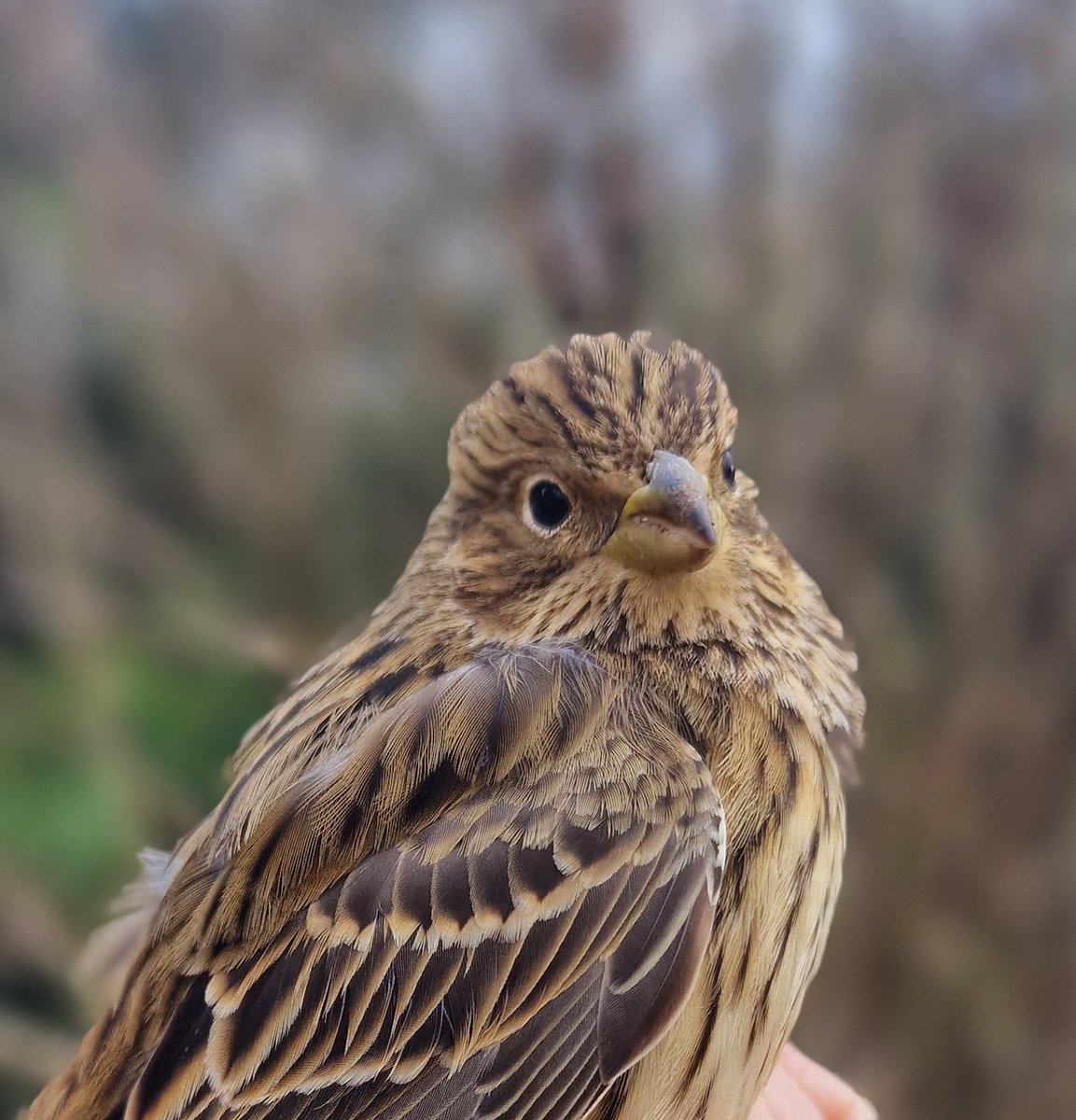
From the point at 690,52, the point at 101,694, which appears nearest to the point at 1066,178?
the point at 690,52

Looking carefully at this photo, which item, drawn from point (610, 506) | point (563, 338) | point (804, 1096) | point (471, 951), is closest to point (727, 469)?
point (610, 506)

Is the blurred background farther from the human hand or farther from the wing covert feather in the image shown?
the wing covert feather

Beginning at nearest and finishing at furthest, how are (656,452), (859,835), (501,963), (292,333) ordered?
1. (501,963)
2. (656,452)
3. (859,835)
4. (292,333)

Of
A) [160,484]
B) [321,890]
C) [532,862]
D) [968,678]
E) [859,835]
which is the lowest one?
[321,890]

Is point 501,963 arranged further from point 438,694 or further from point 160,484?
point 160,484

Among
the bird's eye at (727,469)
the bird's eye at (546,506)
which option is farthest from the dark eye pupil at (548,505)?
the bird's eye at (727,469)

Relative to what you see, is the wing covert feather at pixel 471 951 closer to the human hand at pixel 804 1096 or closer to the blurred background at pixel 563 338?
the human hand at pixel 804 1096
